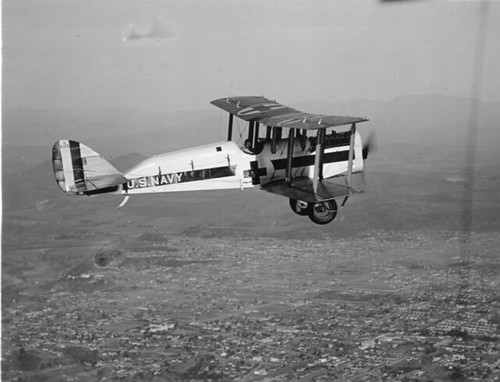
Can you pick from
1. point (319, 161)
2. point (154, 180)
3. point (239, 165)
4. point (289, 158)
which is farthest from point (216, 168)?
point (319, 161)

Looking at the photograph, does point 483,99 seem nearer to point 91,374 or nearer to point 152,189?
point 152,189

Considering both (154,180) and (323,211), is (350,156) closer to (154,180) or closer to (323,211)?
(323,211)

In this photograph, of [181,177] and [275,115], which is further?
[181,177]

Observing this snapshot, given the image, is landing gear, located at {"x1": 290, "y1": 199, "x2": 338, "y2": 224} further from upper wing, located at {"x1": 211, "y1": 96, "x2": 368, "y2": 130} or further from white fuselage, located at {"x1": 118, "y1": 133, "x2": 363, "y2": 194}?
upper wing, located at {"x1": 211, "y1": 96, "x2": 368, "y2": 130}

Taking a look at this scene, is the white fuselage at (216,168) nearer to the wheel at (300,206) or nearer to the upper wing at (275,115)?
the upper wing at (275,115)

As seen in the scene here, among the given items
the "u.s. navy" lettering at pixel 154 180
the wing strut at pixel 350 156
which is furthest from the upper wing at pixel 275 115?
the "u.s. navy" lettering at pixel 154 180

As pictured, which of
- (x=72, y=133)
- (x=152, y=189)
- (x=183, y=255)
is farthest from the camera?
(x=183, y=255)

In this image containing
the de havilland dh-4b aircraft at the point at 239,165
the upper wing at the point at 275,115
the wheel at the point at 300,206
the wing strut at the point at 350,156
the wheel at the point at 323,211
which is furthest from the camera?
the wheel at the point at 300,206

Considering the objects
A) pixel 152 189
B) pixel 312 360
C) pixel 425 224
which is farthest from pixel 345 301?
pixel 152 189
